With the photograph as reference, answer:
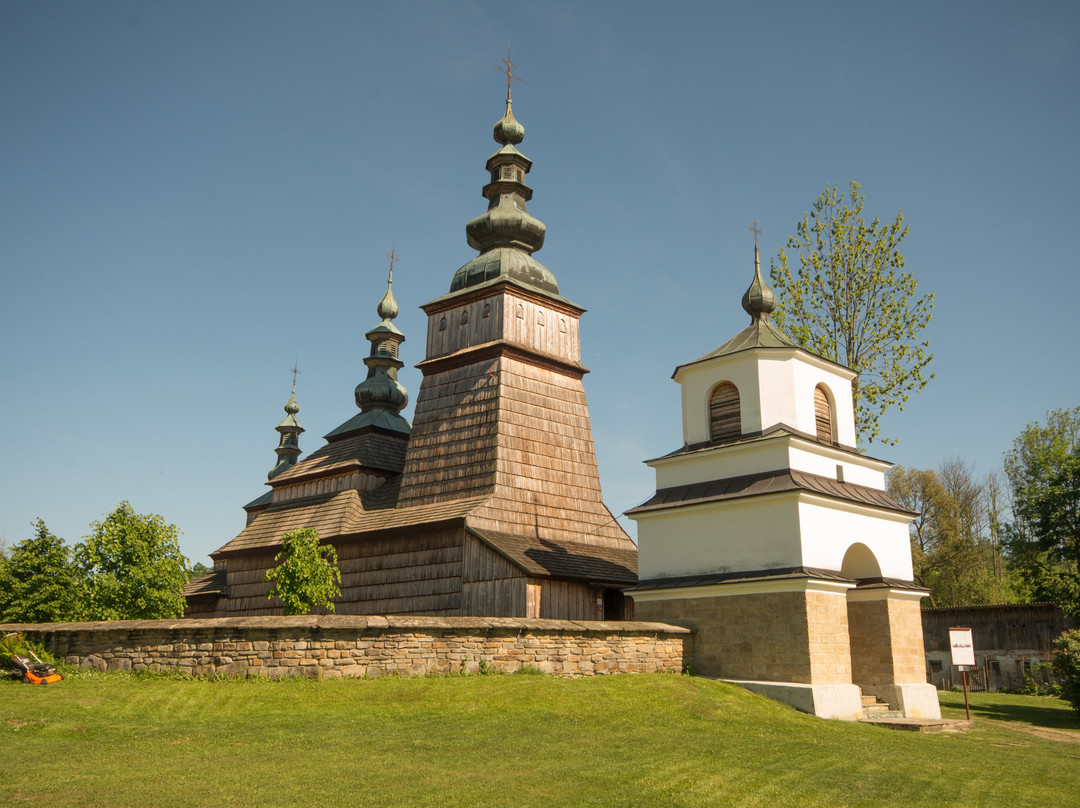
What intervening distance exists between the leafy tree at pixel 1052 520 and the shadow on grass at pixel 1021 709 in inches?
115

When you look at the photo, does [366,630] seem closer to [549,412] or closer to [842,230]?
[549,412]

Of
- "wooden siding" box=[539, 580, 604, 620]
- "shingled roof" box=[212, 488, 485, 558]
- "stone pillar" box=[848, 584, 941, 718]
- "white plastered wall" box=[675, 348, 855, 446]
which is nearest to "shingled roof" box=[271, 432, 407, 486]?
"shingled roof" box=[212, 488, 485, 558]

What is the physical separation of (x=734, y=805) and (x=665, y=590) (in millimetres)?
9996

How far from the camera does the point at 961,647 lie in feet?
59.0

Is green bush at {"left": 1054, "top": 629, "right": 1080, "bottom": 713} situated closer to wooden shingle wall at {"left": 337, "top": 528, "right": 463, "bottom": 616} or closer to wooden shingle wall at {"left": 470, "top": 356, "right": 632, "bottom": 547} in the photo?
wooden shingle wall at {"left": 470, "top": 356, "right": 632, "bottom": 547}

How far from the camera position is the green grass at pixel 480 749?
28.3 feet

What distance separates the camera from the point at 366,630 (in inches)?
584

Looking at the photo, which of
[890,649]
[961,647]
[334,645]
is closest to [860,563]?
[890,649]

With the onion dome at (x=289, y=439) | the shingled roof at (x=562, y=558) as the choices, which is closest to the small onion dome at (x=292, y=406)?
the onion dome at (x=289, y=439)

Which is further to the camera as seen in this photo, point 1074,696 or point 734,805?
point 1074,696

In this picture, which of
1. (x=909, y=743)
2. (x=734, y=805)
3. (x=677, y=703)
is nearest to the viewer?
(x=734, y=805)

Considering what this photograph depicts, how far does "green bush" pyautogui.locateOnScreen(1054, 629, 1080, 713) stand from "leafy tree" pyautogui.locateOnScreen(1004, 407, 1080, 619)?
4.97 meters

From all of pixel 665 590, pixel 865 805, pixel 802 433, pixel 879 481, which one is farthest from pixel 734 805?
pixel 879 481

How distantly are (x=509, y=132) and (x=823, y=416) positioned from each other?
18.7m
